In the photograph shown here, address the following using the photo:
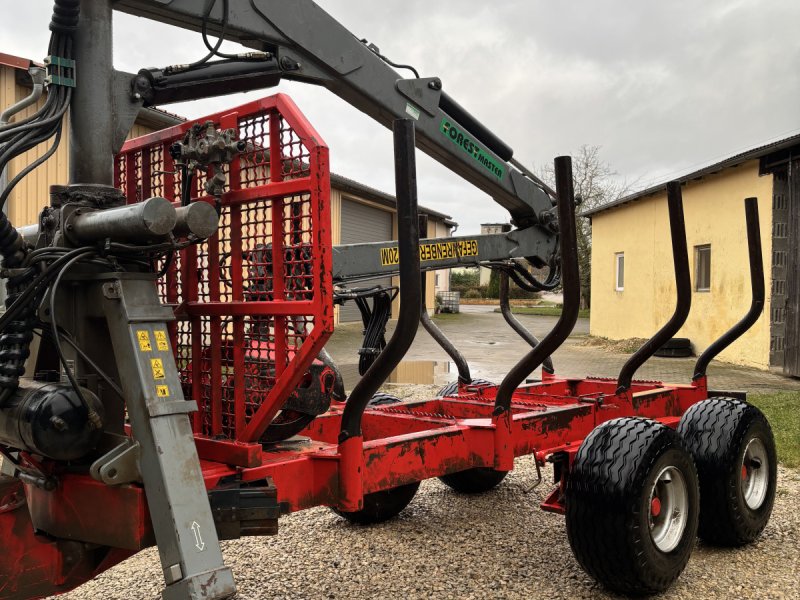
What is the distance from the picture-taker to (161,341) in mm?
2490

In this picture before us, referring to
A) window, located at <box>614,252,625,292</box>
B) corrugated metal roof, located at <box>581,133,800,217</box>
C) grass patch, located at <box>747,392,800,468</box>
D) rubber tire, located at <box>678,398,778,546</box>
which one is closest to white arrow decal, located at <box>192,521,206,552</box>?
rubber tire, located at <box>678,398,778,546</box>

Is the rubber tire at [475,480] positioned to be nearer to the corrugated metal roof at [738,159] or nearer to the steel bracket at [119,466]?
the steel bracket at [119,466]

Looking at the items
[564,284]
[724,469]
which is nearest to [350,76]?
[564,284]

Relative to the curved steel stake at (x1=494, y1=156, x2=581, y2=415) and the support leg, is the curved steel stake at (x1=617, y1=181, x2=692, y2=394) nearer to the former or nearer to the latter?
the curved steel stake at (x1=494, y1=156, x2=581, y2=415)

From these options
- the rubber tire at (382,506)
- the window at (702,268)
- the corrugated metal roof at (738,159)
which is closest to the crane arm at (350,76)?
the rubber tire at (382,506)

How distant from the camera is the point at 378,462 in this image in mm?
3154

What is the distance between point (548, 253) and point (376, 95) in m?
2.02

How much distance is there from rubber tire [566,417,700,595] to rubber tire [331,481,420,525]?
1393 mm

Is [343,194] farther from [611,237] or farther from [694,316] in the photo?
[694,316]

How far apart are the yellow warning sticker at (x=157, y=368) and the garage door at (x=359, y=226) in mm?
20036

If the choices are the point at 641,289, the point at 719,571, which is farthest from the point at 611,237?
the point at 719,571

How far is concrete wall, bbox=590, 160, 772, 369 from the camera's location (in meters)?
12.9

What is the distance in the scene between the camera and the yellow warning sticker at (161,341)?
8.13 ft

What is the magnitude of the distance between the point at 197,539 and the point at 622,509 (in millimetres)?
1929
